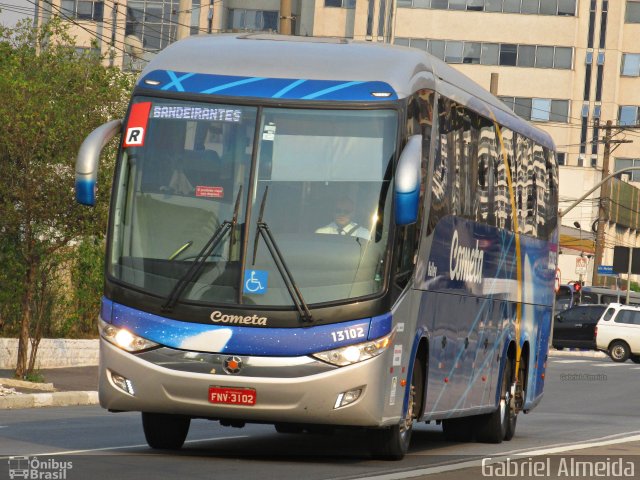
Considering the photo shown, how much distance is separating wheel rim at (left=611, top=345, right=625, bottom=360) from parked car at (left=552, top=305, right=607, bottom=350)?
3.25 m

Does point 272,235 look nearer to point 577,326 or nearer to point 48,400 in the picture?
point 48,400

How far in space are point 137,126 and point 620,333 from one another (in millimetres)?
36685

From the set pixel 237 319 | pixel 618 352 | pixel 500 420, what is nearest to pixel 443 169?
pixel 237 319

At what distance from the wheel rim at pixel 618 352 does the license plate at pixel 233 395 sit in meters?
36.7

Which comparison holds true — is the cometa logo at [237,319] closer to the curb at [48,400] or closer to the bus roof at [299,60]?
the bus roof at [299,60]

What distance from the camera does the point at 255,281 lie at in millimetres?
12367

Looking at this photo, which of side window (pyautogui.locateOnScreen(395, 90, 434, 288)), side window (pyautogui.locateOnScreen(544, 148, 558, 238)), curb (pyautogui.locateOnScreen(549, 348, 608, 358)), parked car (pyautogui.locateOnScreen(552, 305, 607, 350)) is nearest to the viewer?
side window (pyautogui.locateOnScreen(395, 90, 434, 288))

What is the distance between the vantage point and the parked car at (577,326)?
51.8 m

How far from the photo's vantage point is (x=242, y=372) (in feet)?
40.3

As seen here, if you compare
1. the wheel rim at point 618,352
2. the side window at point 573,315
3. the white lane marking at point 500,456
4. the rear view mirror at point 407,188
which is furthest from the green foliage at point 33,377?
the side window at point 573,315

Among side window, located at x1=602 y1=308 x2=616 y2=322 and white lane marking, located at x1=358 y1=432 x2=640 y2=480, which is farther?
side window, located at x1=602 y1=308 x2=616 y2=322

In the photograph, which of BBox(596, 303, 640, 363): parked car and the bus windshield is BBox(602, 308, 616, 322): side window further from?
the bus windshield

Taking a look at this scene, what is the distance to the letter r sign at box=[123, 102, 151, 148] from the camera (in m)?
12.9

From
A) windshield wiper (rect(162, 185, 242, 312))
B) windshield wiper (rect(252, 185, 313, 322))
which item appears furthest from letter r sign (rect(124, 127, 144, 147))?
windshield wiper (rect(252, 185, 313, 322))
